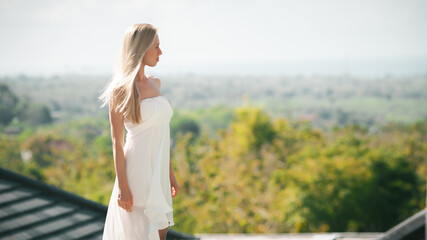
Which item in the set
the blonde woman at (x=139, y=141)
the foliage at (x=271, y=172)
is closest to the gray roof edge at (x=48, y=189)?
the blonde woman at (x=139, y=141)

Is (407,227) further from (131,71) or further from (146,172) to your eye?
(131,71)

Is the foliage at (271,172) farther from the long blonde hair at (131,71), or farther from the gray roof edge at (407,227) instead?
the long blonde hair at (131,71)

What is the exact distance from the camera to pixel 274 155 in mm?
14312

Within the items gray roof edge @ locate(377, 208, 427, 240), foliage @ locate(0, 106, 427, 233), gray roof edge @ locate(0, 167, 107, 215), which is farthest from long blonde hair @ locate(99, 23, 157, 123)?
foliage @ locate(0, 106, 427, 233)

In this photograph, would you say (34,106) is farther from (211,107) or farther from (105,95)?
(105,95)

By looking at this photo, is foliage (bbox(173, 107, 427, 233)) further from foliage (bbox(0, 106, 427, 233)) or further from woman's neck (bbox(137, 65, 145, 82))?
woman's neck (bbox(137, 65, 145, 82))

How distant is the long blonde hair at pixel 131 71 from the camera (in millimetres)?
1550

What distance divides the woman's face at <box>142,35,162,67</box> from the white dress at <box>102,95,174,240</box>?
0.15 meters

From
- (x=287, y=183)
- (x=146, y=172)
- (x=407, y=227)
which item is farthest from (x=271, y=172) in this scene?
(x=146, y=172)

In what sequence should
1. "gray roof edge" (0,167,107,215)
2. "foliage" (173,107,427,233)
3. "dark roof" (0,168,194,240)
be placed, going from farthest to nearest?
1. "foliage" (173,107,427,233)
2. "gray roof edge" (0,167,107,215)
3. "dark roof" (0,168,194,240)

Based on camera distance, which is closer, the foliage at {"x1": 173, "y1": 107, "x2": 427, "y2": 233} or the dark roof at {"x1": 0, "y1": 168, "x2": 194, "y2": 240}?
the dark roof at {"x1": 0, "y1": 168, "x2": 194, "y2": 240}

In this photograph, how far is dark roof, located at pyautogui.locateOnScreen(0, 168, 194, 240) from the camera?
242 cm

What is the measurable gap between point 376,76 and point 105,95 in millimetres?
22491

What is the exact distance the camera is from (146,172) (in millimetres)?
1655
